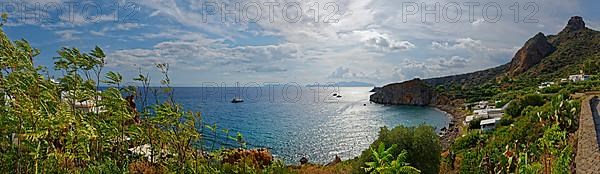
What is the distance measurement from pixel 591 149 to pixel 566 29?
290ft

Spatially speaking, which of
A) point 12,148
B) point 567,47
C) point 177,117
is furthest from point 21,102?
point 567,47

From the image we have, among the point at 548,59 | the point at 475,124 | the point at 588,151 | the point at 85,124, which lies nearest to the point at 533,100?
the point at 475,124

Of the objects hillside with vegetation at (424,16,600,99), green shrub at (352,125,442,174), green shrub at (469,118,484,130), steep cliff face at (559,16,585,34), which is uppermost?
steep cliff face at (559,16,585,34)

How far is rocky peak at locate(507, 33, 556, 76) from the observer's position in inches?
3081

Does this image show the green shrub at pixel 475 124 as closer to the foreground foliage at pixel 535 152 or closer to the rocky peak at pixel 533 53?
the foreground foliage at pixel 535 152

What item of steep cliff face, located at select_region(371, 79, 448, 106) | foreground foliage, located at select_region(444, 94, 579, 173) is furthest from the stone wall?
steep cliff face, located at select_region(371, 79, 448, 106)

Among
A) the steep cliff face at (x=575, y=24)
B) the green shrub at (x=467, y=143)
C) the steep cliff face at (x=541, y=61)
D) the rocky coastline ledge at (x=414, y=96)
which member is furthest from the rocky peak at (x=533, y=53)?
the green shrub at (x=467, y=143)

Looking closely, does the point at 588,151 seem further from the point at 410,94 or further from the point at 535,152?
Result: the point at 410,94

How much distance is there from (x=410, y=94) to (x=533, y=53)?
1030 inches

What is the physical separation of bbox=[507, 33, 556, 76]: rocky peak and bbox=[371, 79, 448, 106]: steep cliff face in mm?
20502

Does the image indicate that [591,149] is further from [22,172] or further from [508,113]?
[508,113]

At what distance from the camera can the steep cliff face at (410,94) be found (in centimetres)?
6886

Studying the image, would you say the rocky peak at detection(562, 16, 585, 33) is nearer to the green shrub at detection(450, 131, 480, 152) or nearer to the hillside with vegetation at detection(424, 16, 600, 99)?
the hillside with vegetation at detection(424, 16, 600, 99)

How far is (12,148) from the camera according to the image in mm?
2799
